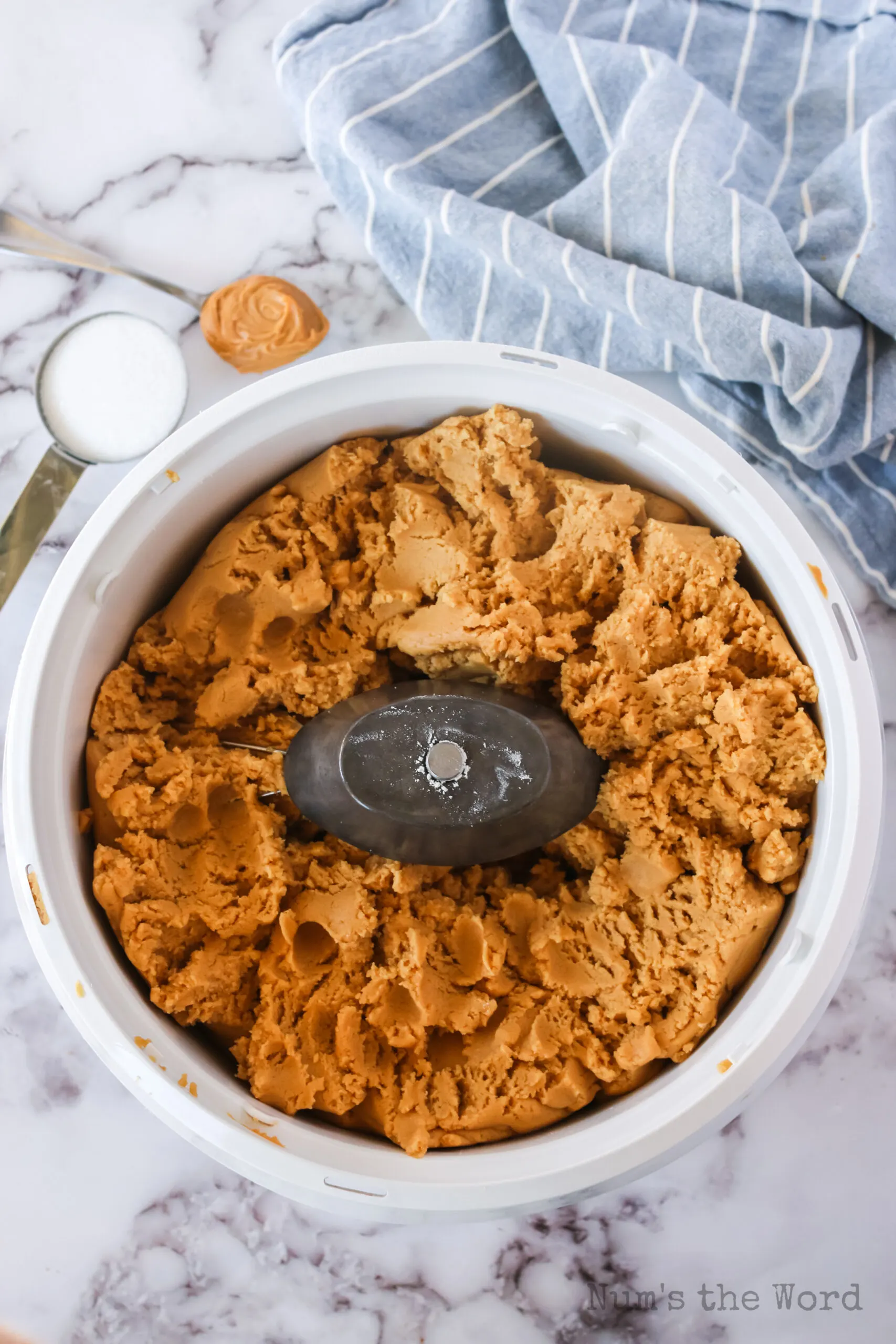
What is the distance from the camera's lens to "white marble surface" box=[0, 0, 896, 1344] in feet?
3.96

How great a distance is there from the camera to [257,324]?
1.19m

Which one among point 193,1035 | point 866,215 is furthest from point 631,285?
point 193,1035

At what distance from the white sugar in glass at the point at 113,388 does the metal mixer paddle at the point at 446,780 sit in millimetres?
448

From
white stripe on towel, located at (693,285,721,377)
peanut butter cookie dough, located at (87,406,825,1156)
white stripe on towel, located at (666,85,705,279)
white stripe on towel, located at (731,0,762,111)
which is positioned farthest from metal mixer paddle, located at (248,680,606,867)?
white stripe on towel, located at (731,0,762,111)

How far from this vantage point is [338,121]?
114cm

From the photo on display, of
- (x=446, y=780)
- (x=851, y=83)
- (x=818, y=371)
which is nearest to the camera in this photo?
(x=446, y=780)

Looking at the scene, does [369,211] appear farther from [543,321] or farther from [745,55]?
[745,55]

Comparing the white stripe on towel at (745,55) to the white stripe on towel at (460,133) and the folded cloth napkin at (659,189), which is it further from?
the white stripe on towel at (460,133)

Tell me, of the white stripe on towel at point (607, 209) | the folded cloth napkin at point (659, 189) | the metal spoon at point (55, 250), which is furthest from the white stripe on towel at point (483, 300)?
the metal spoon at point (55, 250)

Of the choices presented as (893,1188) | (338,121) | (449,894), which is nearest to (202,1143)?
(449,894)

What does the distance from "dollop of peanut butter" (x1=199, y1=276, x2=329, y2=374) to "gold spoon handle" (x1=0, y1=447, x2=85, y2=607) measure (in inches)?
9.2

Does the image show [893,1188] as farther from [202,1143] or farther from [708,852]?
[202,1143]

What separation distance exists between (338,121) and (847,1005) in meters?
1.22

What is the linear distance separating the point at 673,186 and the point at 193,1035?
3.50 ft
